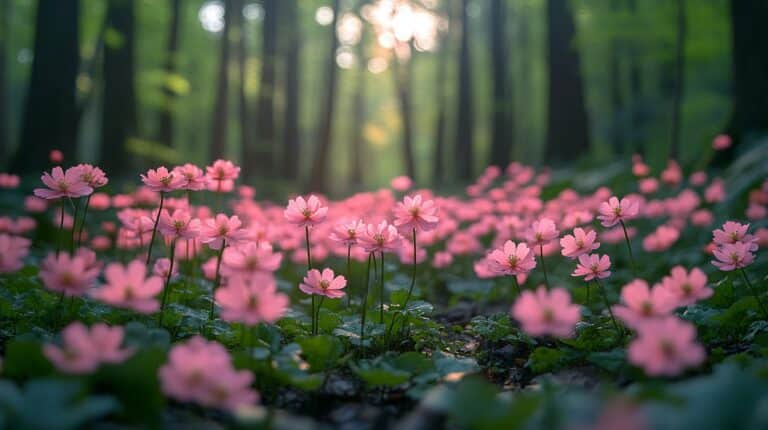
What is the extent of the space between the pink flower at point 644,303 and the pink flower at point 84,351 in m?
1.40

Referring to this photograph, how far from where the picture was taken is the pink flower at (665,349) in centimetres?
132

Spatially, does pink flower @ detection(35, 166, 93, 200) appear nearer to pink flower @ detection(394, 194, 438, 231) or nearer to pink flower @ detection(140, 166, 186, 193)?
pink flower @ detection(140, 166, 186, 193)

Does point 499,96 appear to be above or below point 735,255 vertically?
above

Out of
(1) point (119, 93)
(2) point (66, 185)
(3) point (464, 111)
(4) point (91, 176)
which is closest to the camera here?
(2) point (66, 185)

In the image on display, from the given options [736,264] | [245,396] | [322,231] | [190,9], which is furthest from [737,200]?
[190,9]

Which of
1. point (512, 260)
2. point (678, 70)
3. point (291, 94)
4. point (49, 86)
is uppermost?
point (291, 94)

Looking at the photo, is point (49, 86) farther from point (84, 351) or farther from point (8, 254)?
point (84, 351)

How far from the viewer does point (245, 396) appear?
1.35 m

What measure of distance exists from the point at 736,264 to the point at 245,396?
2.12m

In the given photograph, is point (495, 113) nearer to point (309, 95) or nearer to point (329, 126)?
point (329, 126)

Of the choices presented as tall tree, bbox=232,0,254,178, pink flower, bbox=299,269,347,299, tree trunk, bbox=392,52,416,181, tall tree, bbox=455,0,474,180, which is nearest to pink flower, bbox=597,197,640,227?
pink flower, bbox=299,269,347,299

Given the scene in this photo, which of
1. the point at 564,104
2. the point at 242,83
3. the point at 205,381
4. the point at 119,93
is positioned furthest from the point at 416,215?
the point at 242,83

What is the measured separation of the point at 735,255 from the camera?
238 centimetres

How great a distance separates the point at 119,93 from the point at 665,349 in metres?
10.9
